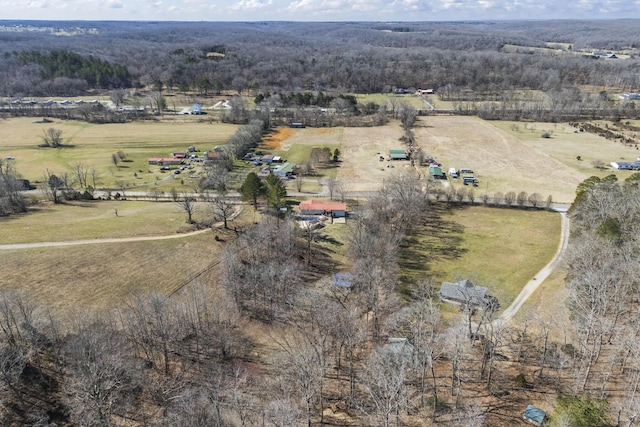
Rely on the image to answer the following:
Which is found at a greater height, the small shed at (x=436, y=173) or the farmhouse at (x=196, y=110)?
the farmhouse at (x=196, y=110)

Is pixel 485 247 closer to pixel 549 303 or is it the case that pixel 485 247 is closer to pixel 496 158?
pixel 549 303

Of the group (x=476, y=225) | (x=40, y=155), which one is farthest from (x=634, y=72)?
(x=40, y=155)

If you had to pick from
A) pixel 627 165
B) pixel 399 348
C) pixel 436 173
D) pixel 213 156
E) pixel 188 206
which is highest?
pixel 188 206

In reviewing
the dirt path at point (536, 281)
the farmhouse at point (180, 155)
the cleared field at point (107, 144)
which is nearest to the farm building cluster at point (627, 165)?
the dirt path at point (536, 281)

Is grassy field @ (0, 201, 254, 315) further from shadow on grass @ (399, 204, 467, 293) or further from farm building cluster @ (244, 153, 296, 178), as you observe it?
farm building cluster @ (244, 153, 296, 178)

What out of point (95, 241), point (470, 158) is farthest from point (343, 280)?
point (470, 158)

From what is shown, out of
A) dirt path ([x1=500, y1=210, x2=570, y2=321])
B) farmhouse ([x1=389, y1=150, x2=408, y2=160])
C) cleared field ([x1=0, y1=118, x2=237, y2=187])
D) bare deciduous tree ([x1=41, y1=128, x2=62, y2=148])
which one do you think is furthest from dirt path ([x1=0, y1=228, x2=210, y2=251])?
bare deciduous tree ([x1=41, y1=128, x2=62, y2=148])

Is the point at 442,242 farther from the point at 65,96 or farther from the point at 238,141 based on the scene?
the point at 65,96

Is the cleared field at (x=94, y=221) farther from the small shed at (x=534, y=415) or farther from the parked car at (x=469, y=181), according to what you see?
the parked car at (x=469, y=181)
